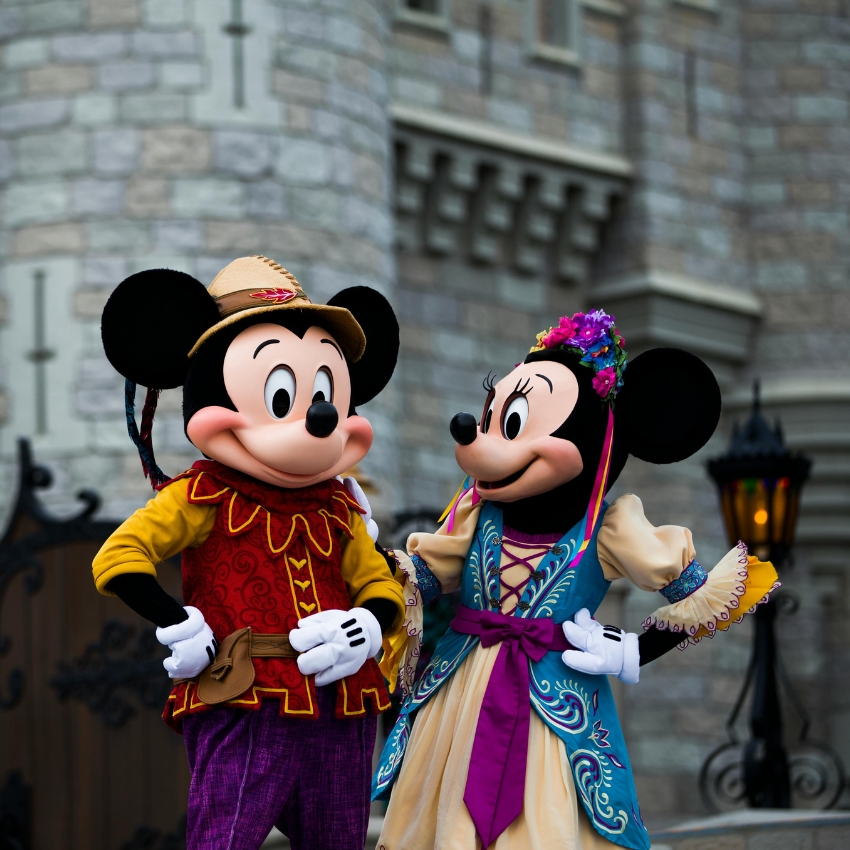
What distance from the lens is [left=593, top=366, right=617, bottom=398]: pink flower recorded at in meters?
3.83

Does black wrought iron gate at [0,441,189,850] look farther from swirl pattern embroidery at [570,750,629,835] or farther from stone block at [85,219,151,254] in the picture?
swirl pattern embroidery at [570,750,629,835]

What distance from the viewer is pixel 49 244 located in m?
6.71

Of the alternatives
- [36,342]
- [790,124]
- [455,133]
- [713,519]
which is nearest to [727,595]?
[36,342]

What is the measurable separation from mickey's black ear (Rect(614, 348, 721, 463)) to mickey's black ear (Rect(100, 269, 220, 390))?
96cm

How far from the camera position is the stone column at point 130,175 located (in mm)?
6609

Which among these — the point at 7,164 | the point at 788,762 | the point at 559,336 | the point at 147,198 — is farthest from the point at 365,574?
the point at 7,164

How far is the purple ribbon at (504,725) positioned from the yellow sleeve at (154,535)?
670 millimetres

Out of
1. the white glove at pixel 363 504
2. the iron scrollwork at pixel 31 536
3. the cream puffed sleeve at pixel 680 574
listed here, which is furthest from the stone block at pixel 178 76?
the cream puffed sleeve at pixel 680 574

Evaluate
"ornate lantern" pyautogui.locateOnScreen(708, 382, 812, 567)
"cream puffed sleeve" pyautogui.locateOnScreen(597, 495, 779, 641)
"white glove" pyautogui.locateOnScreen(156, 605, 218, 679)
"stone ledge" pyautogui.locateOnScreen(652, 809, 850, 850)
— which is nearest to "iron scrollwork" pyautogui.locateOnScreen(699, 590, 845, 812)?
"ornate lantern" pyautogui.locateOnScreen(708, 382, 812, 567)

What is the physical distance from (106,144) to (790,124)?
3906mm

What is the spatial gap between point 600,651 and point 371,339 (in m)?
0.85

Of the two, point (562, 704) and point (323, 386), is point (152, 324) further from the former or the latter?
point (562, 704)

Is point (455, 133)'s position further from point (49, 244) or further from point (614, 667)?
point (614, 667)

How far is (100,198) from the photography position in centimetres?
667
